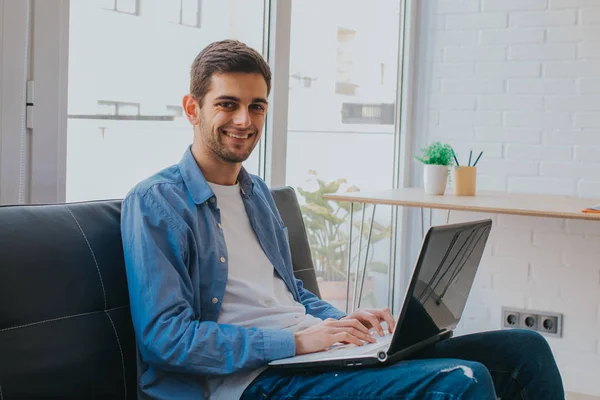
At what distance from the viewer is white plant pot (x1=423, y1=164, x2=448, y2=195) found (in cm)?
303

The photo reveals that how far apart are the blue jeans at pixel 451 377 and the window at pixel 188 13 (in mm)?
1096

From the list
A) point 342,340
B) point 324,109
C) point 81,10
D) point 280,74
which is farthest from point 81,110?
point 324,109

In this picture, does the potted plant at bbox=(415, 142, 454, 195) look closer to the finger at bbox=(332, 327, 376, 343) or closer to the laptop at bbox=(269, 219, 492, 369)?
the laptop at bbox=(269, 219, 492, 369)

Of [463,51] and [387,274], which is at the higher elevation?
[463,51]

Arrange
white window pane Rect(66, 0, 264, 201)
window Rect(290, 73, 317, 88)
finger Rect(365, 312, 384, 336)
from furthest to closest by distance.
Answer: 1. window Rect(290, 73, 317, 88)
2. white window pane Rect(66, 0, 264, 201)
3. finger Rect(365, 312, 384, 336)

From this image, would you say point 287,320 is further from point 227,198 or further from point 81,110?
point 81,110

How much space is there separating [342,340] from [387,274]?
7.34 ft

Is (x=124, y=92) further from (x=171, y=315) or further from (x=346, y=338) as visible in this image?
(x=346, y=338)

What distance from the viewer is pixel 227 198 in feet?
5.87

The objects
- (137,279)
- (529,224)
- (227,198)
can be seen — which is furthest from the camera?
(529,224)

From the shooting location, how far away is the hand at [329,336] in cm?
155

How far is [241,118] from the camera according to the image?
1711 millimetres

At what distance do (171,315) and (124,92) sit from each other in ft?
2.46

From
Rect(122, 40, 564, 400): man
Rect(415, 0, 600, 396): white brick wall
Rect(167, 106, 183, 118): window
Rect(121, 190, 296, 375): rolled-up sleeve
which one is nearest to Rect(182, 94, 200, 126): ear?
Rect(122, 40, 564, 400): man
